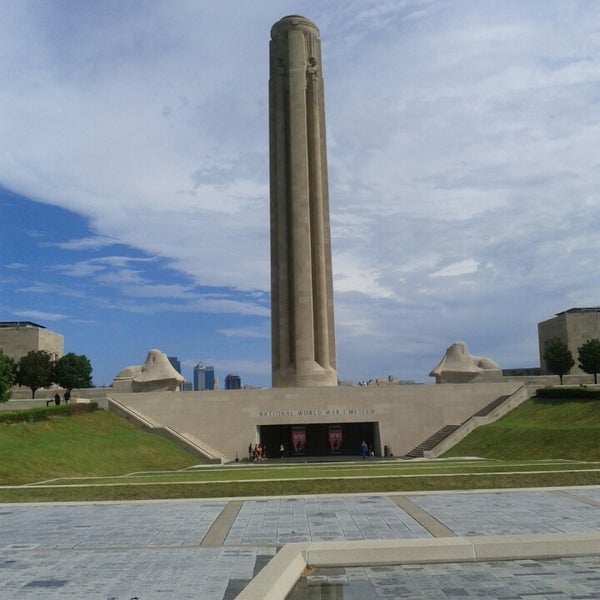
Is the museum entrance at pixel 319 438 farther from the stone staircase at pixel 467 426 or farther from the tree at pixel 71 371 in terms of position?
the tree at pixel 71 371

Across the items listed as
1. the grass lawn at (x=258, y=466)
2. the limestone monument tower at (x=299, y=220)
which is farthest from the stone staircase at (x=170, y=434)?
the limestone monument tower at (x=299, y=220)

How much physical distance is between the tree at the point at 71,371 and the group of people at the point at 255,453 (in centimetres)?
Result: 1691

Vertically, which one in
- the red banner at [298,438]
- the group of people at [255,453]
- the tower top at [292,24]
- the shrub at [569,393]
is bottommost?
the group of people at [255,453]

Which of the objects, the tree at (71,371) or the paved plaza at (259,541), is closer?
the paved plaza at (259,541)

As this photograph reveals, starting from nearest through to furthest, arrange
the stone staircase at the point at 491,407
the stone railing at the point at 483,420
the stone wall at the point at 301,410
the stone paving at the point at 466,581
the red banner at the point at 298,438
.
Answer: the stone paving at the point at 466,581, the stone railing at the point at 483,420, the stone staircase at the point at 491,407, the stone wall at the point at 301,410, the red banner at the point at 298,438

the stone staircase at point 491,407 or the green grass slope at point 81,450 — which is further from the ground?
the stone staircase at point 491,407

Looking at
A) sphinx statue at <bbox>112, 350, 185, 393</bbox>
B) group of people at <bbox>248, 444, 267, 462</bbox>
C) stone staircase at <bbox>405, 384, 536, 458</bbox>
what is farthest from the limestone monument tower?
stone staircase at <bbox>405, 384, 536, 458</bbox>

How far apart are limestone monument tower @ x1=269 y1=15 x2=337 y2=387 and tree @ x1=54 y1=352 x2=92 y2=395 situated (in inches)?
609

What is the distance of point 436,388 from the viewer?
4612 centimetres

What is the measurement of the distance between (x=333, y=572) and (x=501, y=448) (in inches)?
1080

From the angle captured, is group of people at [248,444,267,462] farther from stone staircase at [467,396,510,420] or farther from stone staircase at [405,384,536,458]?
stone staircase at [467,396,510,420]

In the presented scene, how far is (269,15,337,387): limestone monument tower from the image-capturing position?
162ft

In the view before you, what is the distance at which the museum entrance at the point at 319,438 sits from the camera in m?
45.9

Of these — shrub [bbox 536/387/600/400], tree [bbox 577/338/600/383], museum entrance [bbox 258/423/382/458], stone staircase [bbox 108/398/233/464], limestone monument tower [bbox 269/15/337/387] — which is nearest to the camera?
shrub [bbox 536/387/600/400]
